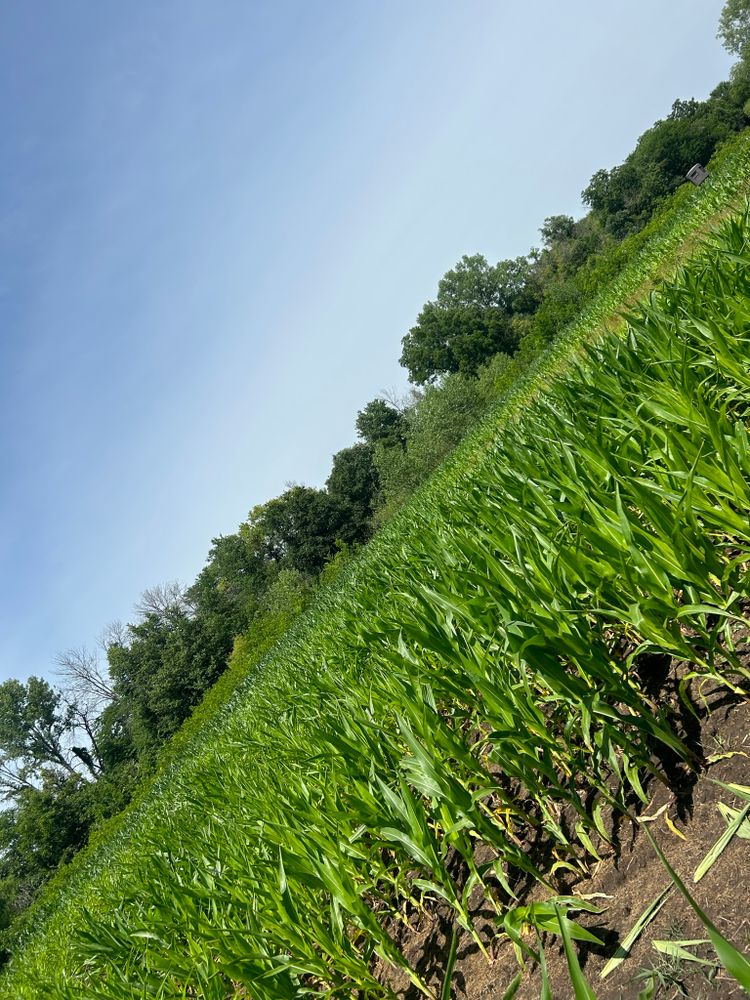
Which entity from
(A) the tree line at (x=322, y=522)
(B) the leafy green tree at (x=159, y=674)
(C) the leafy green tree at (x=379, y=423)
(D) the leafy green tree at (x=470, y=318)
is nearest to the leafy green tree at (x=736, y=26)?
(A) the tree line at (x=322, y=522)

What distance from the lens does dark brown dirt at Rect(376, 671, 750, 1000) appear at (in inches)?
43.8

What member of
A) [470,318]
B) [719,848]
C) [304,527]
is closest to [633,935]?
[719,848]

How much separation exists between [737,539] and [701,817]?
40.4 inches

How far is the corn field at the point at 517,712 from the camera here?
1.65 m

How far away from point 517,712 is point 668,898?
594 millimetres

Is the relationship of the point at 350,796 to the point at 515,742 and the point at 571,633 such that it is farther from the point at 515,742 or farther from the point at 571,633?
the point at 571,633

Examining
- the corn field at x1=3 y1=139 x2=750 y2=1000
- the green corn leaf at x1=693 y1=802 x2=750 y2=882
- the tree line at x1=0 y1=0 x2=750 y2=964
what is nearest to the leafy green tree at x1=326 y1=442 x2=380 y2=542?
the tree line at x1=0 y1=0 x2=750 y2=964

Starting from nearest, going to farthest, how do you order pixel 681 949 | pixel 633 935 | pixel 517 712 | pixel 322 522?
pixel 681 949, pixel 633 935, pixel 517 712, pixel 322 522

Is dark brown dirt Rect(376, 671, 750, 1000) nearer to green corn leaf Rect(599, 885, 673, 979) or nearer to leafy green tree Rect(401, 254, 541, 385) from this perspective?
green corn leaf Rect(599, 885, 673, 979)

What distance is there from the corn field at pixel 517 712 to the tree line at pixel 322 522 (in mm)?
20154

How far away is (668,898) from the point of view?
1.26 m

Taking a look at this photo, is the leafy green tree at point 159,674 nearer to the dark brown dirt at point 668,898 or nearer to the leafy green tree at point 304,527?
the leafy green tree at point 304,527

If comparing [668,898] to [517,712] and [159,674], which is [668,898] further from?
[159,674]

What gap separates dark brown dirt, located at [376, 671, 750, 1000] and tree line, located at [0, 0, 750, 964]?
21001 millimetres
